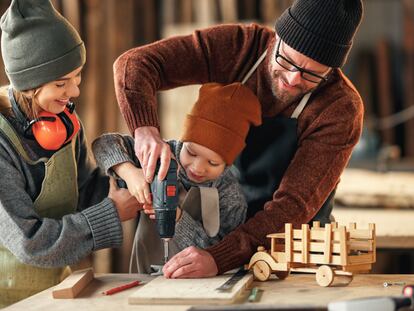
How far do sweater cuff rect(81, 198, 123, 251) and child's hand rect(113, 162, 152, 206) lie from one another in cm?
11

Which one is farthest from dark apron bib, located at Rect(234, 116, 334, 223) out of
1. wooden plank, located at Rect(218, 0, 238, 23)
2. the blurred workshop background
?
wooden plank, located at Rect(218, 0, 238, 23)

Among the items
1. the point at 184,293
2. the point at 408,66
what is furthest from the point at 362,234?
the point at 408,66

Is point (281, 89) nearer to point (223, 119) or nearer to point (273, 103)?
point (273, 103)

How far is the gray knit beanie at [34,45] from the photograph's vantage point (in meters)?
3.44

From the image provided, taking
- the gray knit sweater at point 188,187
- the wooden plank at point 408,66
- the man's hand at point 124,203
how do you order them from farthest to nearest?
the wooden plank at point 408,66
the gray knit sweater at point 188,187
the man's hand at point 124,203

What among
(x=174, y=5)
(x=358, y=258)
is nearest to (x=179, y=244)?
(x=358, y=258)

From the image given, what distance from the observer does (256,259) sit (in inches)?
140

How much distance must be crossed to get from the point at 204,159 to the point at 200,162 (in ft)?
0.07

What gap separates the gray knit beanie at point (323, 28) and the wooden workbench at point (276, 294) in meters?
0.91

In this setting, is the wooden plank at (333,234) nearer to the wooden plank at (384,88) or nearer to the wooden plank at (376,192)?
the wooden plank at (376,192)

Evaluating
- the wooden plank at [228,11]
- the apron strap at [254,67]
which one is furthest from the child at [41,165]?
the wooden plank at [228,11]

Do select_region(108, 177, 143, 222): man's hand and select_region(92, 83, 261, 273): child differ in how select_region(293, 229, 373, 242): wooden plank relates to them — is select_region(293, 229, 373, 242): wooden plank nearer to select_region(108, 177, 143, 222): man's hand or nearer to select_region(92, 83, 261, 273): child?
select_region(92, 83, 261, 273): child

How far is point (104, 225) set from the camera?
354 centimetres

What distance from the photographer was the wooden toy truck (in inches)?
133
